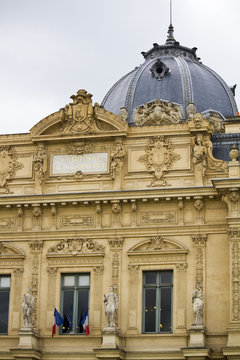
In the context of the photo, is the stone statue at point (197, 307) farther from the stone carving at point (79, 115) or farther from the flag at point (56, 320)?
the stone carving at point (79, 115)

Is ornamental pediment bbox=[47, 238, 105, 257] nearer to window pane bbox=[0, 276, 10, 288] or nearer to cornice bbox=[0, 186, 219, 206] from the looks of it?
cornice bbox=[0, 186, 219, 206]

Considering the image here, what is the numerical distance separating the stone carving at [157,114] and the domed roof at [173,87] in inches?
103

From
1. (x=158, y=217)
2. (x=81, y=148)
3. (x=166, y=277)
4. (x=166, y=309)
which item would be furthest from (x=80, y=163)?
(x=166, y=309)

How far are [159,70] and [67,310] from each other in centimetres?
1733

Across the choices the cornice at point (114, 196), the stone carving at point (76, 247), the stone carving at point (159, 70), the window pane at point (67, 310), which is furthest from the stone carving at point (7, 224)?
the stone carving at point (159, 70)

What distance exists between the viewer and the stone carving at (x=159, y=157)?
123 ft

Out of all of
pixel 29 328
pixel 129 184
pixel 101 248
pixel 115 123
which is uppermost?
pixel 115 123

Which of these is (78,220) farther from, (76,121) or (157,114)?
(157,114)

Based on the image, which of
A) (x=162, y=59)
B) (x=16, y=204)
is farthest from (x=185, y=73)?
(x=16, y=204)

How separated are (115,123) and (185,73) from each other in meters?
12.5

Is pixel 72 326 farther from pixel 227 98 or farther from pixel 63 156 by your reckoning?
pixel 227 98

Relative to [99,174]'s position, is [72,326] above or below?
A: below

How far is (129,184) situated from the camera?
37594 mm

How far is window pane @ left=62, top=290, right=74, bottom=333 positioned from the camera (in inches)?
1444
